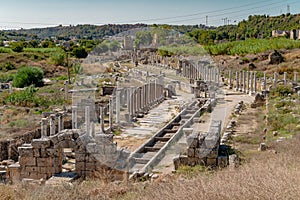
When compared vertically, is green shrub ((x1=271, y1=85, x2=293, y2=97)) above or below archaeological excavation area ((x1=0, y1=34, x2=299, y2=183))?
above

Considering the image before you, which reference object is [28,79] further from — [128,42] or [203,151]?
[203,151]

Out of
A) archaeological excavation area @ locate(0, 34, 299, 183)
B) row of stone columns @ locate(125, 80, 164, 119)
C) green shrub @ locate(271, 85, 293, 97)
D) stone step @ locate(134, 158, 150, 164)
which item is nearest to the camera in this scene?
archaeological excavation area @ locate(0, 34, 299, 183)

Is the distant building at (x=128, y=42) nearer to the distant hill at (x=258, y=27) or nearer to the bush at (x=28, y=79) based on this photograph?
the bush at (x=28, y=79)

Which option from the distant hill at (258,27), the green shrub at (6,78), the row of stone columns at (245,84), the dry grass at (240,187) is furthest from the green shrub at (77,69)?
the distant hill at (258,27)

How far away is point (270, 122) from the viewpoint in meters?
17.5

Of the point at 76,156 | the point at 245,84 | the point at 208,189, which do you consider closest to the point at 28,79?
the point at 245,84

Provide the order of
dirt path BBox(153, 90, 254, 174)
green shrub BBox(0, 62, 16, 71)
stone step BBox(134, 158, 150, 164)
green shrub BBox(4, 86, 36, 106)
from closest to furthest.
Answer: dirt path BBox(153, 90, 254, 174), stone step BBox(134, 158, 150, 164), green shrub BBox(4, 86, 36, 106), green shrub BBox(0, 62, 16, 71)

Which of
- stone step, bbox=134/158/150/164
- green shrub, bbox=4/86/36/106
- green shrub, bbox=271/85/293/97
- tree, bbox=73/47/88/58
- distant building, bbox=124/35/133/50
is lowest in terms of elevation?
stone step, bbox=134/158/150/164

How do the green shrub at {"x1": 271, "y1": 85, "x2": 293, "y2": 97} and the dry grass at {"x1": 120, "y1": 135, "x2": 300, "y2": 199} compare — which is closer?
the dry grass at {"x1": 120, "y1": 135, "x2": 300, "y2": 199}

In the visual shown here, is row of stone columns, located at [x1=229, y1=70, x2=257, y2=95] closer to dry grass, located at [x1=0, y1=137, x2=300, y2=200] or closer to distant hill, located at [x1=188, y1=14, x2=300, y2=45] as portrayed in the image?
dry grass, located at [x1=0, y1=137, x2=300, y2=200]

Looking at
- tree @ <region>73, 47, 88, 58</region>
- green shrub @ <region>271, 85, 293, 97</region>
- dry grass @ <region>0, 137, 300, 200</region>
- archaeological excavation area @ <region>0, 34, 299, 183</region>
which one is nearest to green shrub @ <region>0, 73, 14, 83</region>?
archaeological excavation area @ <region>0, 34, 299, 183</region>

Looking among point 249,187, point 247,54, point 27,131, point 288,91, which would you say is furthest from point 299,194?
point 247,54

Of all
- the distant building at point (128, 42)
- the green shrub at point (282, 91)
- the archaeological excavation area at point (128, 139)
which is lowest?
the archaeological excavation area at point (128, 139)

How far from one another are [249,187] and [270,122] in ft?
39.3
